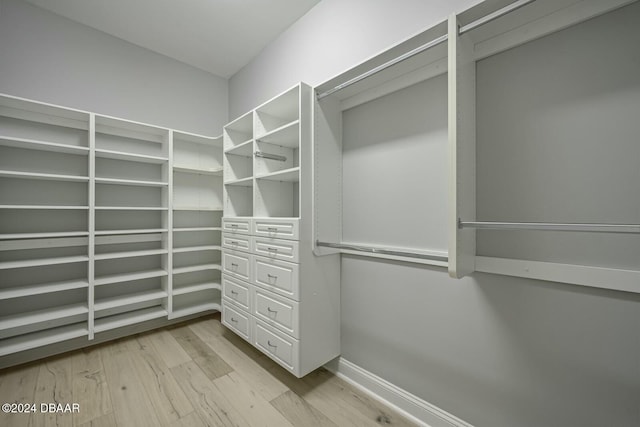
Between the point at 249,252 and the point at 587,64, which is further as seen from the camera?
the point at 249,252

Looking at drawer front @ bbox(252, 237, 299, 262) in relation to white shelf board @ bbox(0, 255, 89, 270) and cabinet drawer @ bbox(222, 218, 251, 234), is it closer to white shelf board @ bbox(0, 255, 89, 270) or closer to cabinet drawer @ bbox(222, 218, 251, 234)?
cabinet drawer @ bbox(222, 218, 251, 234)

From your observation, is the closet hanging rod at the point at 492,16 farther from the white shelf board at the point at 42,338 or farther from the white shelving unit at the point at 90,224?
the white shelf board at the point at 42,338

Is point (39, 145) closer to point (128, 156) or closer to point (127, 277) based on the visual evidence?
point (128, 156)

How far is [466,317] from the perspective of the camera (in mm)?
1308

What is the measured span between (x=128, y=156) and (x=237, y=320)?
1814 millimetres

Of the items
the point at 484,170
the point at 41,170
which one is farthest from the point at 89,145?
the point at 484,170

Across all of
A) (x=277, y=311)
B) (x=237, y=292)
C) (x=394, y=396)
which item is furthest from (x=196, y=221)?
(x=394, y=396)

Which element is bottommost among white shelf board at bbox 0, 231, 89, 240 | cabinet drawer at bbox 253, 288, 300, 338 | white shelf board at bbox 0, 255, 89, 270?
cabinet drawer at bbox 253, 288, 300, 338

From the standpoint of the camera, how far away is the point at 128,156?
238 cm

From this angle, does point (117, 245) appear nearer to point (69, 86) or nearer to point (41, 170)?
point (41, 170)

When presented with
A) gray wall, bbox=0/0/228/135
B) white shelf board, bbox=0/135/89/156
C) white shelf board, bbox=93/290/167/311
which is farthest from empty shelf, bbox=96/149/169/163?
white shelf board, bbox=93/290/167/311

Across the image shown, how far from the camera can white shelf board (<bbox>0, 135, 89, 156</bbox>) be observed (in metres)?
1.87

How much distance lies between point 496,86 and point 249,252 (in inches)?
74.4

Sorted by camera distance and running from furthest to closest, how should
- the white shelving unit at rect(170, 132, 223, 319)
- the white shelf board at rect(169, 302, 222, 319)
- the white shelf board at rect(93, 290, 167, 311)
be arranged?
the white shelving unit at rect(170, 132, 223, 319)
the white shelf board at rect(169, 302, 222, 319)
the white shelf board at rect(93, 290, 167, 311)
